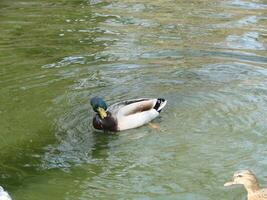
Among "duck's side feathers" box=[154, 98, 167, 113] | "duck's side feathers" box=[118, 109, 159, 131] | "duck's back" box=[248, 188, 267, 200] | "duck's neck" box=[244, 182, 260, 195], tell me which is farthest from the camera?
"duck's side feathers" box=[154, 98, 167, 113]

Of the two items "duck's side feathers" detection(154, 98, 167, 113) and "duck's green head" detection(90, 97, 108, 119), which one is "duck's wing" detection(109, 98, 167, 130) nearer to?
"duck's side feathers" detection(154, 98, 167, 113)

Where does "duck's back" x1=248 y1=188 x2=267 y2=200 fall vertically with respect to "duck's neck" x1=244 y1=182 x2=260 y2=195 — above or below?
above

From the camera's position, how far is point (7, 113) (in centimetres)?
1028

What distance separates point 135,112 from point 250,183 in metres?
2.70

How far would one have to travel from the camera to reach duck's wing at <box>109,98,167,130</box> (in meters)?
9.70

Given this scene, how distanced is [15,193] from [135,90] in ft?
12.2

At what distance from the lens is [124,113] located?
31.8 ft

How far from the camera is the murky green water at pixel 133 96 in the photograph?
8.14m

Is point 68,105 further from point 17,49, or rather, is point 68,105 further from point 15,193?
point 17,49

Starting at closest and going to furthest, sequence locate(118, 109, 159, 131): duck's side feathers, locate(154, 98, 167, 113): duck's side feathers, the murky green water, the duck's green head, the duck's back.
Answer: the duck's back, the murky green water, the duck's green head, locate(118, 109, 159, 131): duck's side feathers, locate(154, 98, 167, 113): duck's side feathers

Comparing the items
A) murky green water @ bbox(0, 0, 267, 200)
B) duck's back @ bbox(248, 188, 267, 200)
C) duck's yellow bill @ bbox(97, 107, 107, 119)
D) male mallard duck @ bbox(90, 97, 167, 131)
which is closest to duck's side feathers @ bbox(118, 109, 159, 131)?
male mallard duck @ bbox(90, 97, 167, 131)

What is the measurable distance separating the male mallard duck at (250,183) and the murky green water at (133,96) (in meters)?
0.17

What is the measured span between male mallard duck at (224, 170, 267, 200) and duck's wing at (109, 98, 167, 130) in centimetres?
229

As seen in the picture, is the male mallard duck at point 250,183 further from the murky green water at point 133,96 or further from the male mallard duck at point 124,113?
the male mallard duck at point 124,113
